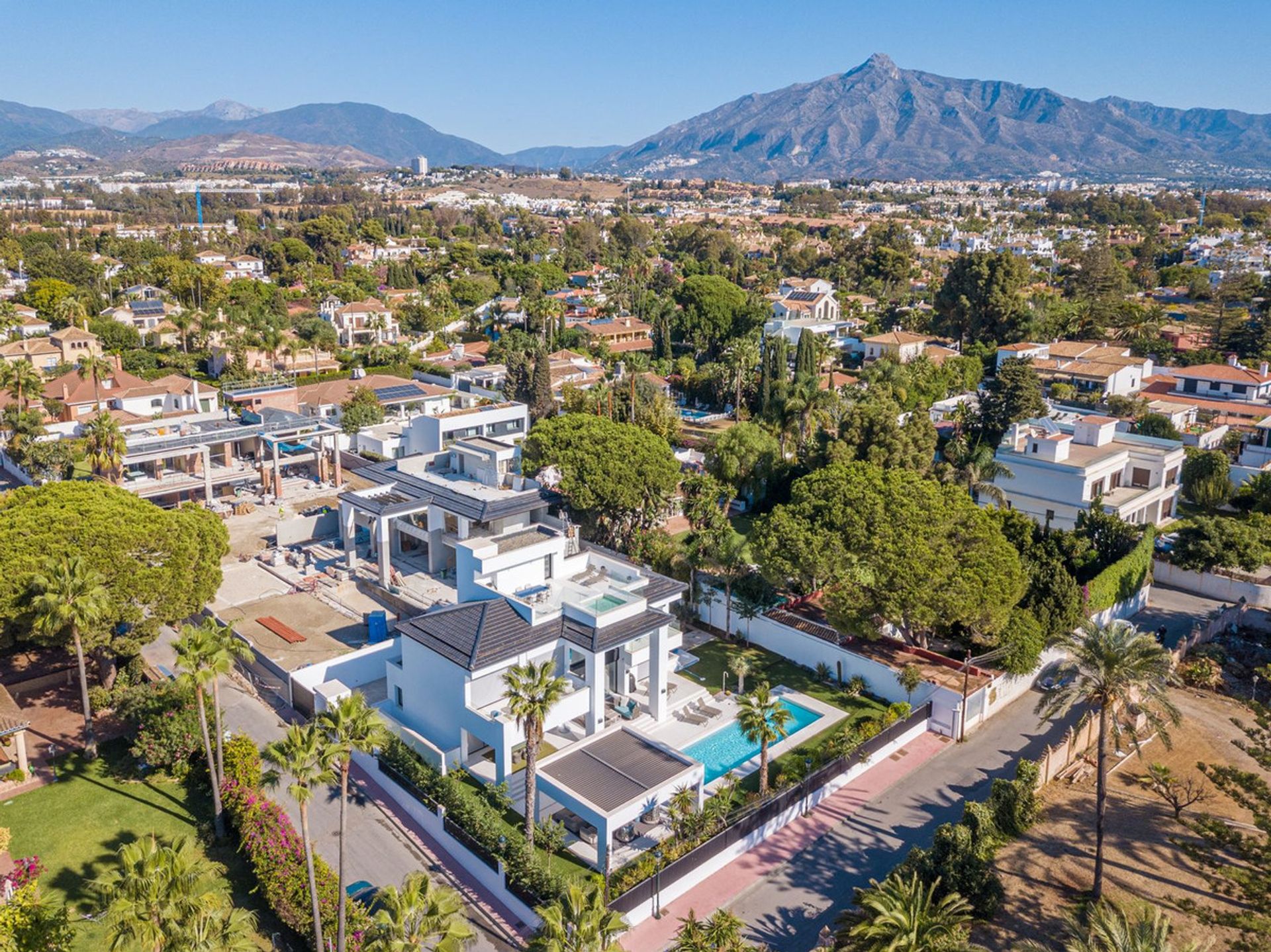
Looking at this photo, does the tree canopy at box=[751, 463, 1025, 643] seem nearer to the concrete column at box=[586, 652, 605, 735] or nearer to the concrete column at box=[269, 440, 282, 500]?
the concrete column at box=[586, 652, 605, 735]

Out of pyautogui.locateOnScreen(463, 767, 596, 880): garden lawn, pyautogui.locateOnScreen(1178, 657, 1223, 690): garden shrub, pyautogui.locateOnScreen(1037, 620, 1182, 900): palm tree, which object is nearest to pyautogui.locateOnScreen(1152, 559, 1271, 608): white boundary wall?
pyautogui.locateOnScreen(1178, 657, 1223, 690): garden shrub

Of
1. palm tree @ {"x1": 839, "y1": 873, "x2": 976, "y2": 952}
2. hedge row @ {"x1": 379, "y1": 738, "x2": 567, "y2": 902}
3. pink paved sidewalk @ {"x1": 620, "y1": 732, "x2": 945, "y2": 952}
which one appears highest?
palm tree @ {"x1": 839, "y1": 873, "x2": 976, "y2": 952}

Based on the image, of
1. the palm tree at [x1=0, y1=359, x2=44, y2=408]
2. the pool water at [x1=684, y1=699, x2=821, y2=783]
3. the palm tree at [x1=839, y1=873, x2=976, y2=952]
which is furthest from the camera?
the palm tree at [x1=0, y1=359, x2=44, y2=408]

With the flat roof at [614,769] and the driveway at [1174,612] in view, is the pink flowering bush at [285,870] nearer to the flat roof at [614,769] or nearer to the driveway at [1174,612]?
the flat roof at [614,769]

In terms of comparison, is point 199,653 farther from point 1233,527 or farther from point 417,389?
point 417,389

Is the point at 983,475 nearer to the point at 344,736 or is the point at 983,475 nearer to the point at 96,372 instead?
the point at 344,736
